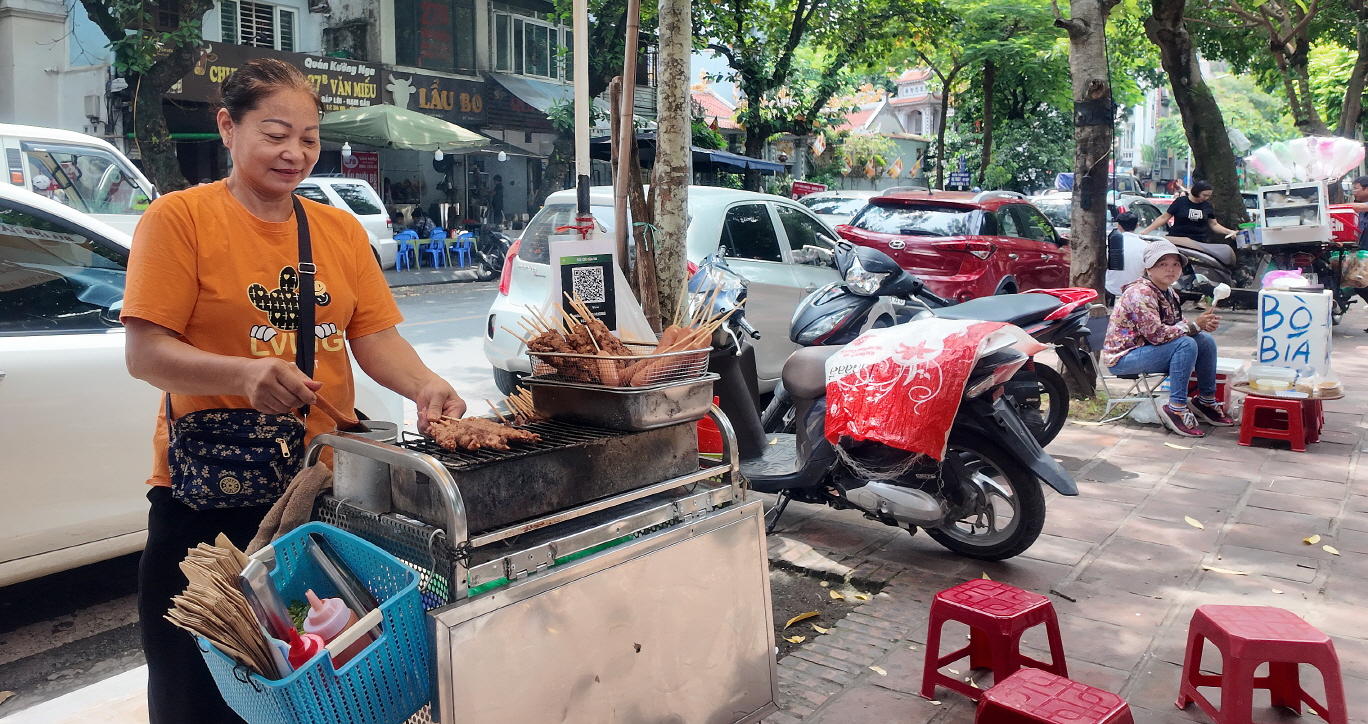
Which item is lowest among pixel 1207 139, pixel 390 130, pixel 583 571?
pixel 583 571

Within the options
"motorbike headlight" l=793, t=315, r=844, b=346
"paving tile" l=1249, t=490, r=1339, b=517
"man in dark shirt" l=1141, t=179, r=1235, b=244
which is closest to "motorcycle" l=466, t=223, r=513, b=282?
"man in dark shirt" l=1141, t=179, r=1235, b=244

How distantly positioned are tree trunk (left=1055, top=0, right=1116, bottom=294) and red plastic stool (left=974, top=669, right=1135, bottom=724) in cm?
560

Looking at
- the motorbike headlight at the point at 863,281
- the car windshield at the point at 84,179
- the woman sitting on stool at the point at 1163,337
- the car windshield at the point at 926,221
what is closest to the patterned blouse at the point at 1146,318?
the woman sitting on stool at the point at 1163,337

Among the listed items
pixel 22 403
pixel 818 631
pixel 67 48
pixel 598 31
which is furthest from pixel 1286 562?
pixel 67 48

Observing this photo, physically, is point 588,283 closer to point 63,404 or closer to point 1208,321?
point 63,404

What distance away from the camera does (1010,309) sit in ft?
16.9

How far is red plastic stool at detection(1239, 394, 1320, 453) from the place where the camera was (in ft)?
20.5

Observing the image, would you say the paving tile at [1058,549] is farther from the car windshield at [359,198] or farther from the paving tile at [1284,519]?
the car windshield at [359,198]

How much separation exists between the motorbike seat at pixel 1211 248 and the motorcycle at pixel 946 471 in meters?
8.65

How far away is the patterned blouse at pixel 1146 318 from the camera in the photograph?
655cm

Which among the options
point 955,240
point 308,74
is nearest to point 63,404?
point 955,240

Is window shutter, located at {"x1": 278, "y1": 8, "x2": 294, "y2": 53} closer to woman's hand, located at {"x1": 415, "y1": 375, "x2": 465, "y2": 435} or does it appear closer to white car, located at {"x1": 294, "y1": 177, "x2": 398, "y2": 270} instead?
white car, located at {"x1": 294, "y1": 177, "x2": 398, "y2": 270}

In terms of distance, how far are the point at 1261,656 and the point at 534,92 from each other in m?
20.9

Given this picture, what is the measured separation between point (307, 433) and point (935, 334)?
261cm
